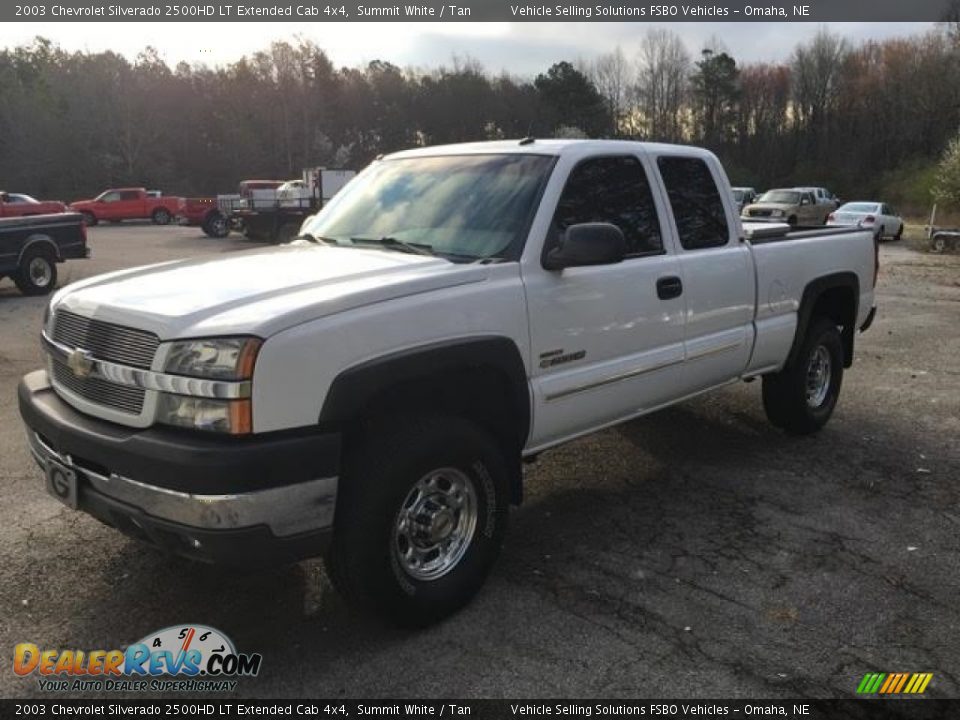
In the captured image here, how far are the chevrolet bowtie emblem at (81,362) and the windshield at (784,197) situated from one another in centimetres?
3155

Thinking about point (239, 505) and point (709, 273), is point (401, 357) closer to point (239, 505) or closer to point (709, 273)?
point (239, 505)

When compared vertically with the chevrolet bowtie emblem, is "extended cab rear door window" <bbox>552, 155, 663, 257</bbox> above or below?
above

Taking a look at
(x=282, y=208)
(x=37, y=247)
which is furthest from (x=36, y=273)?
(x=282, y=208)

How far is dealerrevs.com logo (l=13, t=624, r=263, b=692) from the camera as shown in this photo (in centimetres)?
293

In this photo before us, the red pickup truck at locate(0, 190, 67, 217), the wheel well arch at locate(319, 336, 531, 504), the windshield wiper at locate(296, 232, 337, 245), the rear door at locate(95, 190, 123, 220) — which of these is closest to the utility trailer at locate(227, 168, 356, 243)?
the red pickup truck at locate(0, 190, 67, 217)

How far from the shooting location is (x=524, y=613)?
3393 millimetres

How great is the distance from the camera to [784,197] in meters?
31.2

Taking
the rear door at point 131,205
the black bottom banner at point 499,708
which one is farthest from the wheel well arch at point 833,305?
the rear door at point 131,205

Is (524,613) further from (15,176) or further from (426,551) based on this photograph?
(15,176)

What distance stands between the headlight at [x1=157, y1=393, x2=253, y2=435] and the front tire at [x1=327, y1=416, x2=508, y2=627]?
0.48 meters

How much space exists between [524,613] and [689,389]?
190 cm

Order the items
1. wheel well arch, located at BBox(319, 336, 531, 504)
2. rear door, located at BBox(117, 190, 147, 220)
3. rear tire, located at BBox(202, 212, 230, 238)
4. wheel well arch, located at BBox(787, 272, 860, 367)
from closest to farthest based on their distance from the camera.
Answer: wheel well arch, located at BBox(319, 336, 531, 504)
wheel well arch, located at BBox(787, 272, 860, 367)
rear tire, located at BBox(202, 212, 230, 238)
rear door, located at BBox(117, 190, 147, 220)

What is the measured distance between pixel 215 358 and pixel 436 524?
118 cm

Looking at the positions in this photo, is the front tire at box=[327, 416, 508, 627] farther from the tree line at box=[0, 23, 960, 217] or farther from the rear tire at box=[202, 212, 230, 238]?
the tree line at box=[0, 23, 960, 217]
